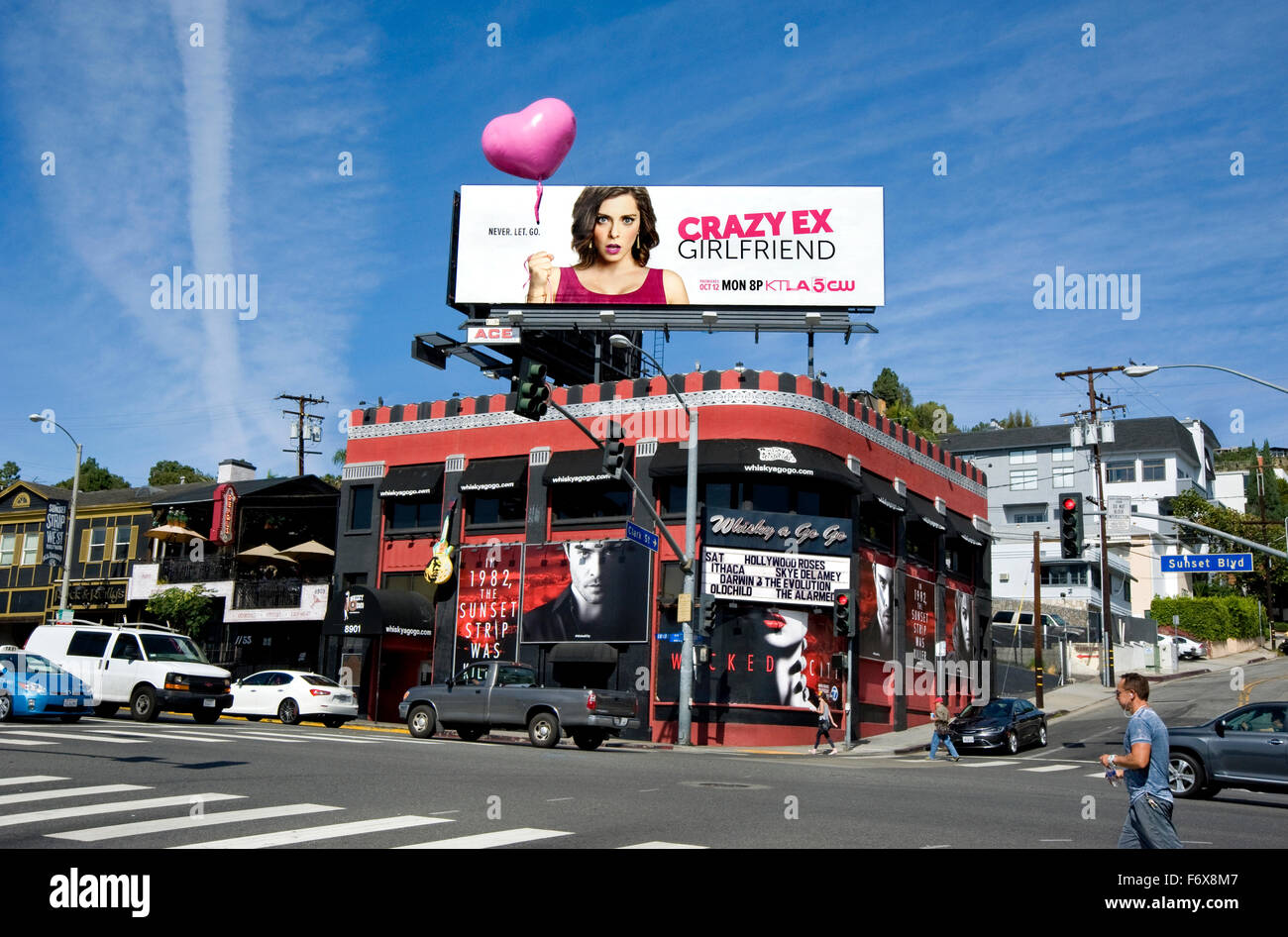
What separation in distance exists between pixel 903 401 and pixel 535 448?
73796mm

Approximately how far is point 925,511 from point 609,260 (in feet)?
46.6

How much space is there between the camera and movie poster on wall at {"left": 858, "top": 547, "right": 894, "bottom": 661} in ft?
117

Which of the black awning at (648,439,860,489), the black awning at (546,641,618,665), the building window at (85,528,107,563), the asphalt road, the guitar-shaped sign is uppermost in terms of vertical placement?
the black awning at (648,439,860,489)

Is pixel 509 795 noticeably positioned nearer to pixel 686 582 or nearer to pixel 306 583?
pixel 686 582

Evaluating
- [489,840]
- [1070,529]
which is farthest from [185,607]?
[489,840]

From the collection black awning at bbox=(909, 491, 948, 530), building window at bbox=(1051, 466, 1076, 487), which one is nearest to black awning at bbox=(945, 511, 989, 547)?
black awning at bbox=(909, 491, 948, 530)

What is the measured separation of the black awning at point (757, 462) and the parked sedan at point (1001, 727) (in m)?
7.49

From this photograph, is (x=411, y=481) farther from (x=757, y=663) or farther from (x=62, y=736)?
(x=62, y=736)

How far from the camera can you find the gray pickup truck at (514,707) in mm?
24656

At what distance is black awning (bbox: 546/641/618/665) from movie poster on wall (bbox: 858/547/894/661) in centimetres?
792

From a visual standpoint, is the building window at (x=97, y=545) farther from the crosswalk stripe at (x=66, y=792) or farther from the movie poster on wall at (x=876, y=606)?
the crosswalk stripe at (x=66, y=792)

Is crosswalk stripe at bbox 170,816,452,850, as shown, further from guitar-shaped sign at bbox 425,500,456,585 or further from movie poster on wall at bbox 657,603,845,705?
guitar-shaped sign at bbox 425,500,456,585

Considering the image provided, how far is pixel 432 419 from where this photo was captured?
39.2 metres

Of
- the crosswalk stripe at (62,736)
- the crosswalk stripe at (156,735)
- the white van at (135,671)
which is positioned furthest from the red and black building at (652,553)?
the crosswalk stripe at (62,736)
